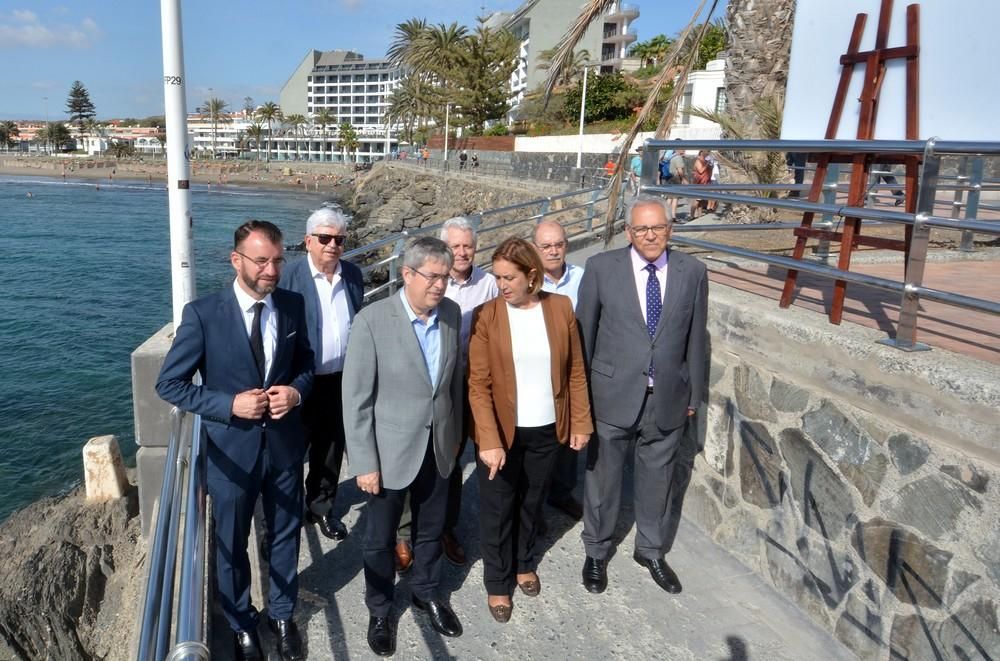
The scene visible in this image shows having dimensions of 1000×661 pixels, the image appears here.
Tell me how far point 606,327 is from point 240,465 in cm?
177

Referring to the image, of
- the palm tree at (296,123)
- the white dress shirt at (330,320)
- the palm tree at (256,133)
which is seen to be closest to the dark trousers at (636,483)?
the white dress shirt at (330,320)

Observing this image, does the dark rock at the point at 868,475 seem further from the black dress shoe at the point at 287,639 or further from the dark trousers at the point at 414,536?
the black dress shoe at the point at 287,639

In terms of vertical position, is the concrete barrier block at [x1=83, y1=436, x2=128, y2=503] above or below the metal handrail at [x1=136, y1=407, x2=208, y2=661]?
below

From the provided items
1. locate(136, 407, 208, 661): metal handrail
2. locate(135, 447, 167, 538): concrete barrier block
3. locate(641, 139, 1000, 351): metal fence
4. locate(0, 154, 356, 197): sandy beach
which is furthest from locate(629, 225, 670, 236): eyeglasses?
locate(0, 154, 356, 197): sandy beach

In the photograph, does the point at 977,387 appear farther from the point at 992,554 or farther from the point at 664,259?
the point at 664,259

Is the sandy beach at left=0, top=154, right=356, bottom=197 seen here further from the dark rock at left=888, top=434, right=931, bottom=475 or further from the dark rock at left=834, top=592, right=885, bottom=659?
the dark rock at left=888, top=434, right=931, bottom=475

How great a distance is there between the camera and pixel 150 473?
4164 mm

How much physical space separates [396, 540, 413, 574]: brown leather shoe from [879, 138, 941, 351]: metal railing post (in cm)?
250

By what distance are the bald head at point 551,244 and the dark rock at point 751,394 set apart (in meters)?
1.11

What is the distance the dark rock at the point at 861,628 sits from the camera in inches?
111

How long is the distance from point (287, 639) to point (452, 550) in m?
1.00

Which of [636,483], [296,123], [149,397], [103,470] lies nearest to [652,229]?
[636,483]

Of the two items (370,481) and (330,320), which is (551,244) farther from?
(370,481)

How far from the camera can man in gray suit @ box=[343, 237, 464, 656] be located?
2.88 metres
